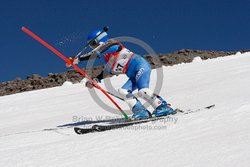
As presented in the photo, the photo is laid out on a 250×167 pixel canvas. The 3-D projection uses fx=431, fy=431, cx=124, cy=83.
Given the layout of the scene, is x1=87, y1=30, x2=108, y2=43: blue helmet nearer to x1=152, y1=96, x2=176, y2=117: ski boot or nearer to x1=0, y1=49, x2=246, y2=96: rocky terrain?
x1=152, y1=96, x2=176, y2=117: ski boot

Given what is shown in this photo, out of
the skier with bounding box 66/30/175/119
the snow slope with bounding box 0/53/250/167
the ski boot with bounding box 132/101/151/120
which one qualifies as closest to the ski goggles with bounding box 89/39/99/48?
the skier with bounding box 66/30/175/119

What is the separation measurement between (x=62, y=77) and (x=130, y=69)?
32670mm

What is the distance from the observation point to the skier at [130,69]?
7.61 meters

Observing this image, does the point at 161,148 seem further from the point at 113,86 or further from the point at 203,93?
the point at 113,86

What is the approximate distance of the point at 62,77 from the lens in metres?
39.9

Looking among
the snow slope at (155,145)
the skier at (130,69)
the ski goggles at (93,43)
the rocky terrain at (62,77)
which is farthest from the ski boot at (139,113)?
the rocky terrain at (62,77)

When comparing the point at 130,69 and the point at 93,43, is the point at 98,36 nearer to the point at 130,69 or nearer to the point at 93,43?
the point at 93,43

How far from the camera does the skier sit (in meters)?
7.61

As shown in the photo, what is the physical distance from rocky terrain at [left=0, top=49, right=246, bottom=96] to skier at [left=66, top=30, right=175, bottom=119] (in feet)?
90.6

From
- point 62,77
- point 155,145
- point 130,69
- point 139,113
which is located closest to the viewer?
point 155,145

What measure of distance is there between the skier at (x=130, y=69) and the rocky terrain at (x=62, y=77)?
2761cm

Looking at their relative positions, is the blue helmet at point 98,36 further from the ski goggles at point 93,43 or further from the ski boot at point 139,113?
the ski boot at point 139,113

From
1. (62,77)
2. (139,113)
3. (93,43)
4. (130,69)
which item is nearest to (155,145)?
(139,113)

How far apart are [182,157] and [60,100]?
35.5 ft
